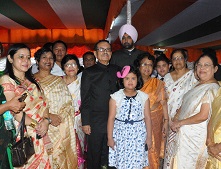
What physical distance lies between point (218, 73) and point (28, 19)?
245 inches

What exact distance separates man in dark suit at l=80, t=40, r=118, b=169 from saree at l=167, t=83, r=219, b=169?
76 centimetres

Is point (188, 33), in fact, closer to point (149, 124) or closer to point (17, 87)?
point (149, 124)

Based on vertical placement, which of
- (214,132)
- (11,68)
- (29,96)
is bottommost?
→ (214,132)

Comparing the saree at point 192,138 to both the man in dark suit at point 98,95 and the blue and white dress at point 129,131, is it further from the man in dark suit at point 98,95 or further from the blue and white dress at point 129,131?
the man in dark suit at point 98,95

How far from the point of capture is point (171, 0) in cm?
457

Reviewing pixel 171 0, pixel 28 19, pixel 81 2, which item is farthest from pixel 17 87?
pixel 28 19

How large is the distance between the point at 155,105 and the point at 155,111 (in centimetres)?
7

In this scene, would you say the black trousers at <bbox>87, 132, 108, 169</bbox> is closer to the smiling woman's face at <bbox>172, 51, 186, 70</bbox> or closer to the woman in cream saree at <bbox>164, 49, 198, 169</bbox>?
the woman in cream saree at <bbox>164, 49, 198, 169</bbox>

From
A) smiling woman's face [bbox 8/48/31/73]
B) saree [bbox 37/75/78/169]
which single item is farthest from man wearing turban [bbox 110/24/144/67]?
smiling woman's face [bbox 8/48/31/73]

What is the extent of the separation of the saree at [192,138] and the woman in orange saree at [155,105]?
49cm

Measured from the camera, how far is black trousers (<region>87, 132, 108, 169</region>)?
9.91 ft

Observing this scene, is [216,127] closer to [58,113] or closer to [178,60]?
[178,60]

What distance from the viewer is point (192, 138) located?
2.63m

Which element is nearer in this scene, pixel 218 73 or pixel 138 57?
pixel 218 73
